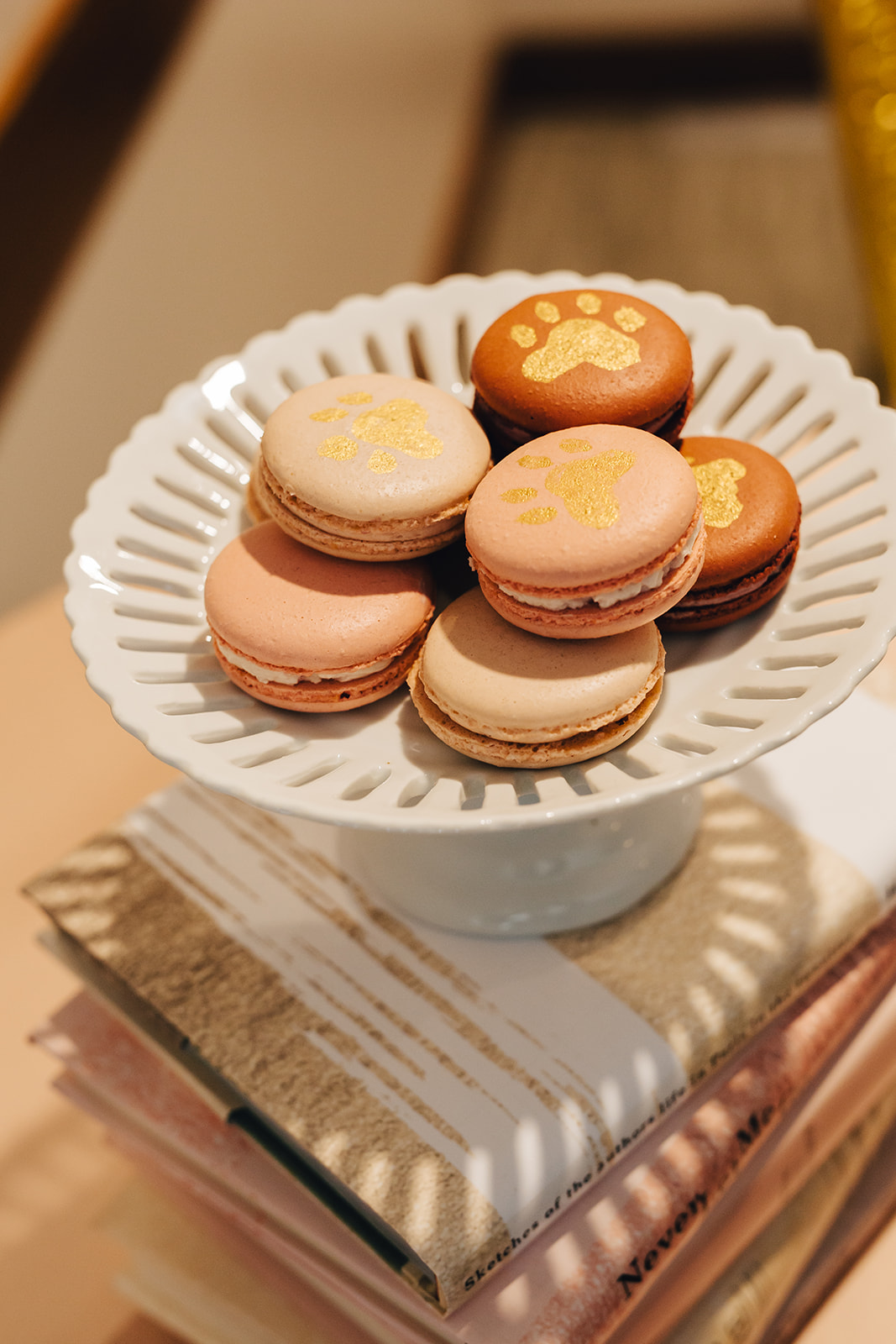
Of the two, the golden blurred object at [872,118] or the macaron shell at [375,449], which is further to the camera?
the golden blurred object at [872,118]

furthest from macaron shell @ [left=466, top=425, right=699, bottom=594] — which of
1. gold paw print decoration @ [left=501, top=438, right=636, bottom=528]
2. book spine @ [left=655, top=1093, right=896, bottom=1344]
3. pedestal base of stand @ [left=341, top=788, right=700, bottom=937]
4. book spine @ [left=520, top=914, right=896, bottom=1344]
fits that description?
book spine @ [left=655, top=1093, right=896, bottom=1344]

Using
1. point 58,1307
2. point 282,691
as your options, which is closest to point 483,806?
point 282,691

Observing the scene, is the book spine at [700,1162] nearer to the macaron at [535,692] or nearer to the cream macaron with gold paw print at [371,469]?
the macaron at [535,692]

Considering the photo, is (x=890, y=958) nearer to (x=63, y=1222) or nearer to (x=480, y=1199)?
(x=480, y=1199)

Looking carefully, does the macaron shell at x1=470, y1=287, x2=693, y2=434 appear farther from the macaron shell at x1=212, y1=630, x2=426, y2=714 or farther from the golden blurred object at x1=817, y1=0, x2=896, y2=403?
the golden blurred object at x1=817, y1=0, x2=896, y2=403

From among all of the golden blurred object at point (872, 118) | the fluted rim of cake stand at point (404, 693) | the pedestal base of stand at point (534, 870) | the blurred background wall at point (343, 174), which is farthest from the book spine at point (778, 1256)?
the blurred background wall at point (343, 174)
